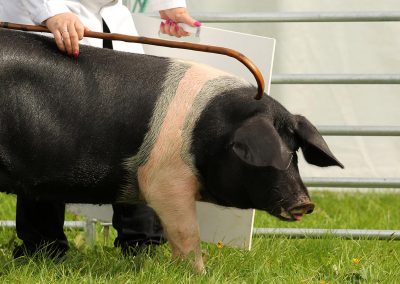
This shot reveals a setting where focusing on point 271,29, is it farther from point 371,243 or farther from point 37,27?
point 37,27

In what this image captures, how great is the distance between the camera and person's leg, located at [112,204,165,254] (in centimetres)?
382

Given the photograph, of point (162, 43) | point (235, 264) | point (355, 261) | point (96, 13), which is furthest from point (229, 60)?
point (355, 261)

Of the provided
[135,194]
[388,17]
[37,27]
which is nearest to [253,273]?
[135,194]

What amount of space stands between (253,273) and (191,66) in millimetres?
718

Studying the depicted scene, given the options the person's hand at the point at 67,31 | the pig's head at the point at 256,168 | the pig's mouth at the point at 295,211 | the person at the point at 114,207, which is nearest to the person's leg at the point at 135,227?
the person at the point at 114,207

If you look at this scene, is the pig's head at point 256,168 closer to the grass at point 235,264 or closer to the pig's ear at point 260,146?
the pig's ear at point 260,146

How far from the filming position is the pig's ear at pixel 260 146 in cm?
313

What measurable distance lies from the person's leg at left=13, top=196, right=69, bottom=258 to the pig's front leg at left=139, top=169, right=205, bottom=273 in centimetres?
58

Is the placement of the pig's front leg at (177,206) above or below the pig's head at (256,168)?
below

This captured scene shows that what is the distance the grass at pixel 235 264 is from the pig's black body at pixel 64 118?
0.93 feet

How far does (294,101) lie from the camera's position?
231 inches

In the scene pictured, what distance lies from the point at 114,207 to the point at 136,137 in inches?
26.1

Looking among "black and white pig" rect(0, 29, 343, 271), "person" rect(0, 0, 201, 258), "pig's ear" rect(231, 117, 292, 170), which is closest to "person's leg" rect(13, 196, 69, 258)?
"person" rect(0, 0, 201, 258)

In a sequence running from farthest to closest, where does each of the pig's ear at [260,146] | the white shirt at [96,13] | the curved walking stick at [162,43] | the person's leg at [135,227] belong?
the person's leg at [135,227], the white shirt at [96,13], the curved walking stick at [162,43], the pig's ear at [260,146]
